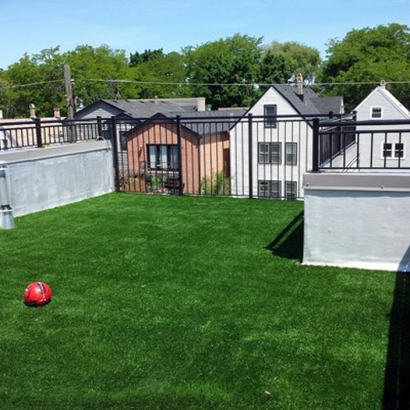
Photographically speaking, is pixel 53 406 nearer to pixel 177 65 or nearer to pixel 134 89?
pixel 134 89

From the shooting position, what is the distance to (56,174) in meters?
8.74

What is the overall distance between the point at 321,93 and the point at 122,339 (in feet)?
167

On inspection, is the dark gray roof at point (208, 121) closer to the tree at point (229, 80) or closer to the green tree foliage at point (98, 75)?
the green tree foliage at point (98, 75)

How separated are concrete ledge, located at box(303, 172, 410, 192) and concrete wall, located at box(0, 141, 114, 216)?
4891mm

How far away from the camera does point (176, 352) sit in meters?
3.60

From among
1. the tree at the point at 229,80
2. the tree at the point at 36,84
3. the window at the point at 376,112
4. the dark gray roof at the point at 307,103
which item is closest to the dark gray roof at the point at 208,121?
the dark gray roof at the point at 307,103

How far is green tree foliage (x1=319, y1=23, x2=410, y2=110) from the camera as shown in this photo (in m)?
43.8

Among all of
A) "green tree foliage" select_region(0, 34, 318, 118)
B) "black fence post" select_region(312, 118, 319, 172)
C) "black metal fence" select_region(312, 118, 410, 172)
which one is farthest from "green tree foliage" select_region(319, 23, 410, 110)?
"black fence post" select_region(312, 118, 319, 172)

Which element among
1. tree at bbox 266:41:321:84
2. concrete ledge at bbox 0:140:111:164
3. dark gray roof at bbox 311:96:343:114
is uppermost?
tree at bbox 266:41:321:84

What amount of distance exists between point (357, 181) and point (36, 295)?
10.9 feet

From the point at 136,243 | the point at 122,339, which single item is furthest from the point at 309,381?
the point at 136,243

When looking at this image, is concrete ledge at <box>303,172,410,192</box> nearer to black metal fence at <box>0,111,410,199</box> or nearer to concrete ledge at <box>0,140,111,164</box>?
black metal fence at <box>0,111,410,199</box>

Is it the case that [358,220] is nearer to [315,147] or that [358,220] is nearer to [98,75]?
[315,147]

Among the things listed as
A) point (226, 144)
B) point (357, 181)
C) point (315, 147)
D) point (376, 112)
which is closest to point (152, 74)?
point (226, 144)
